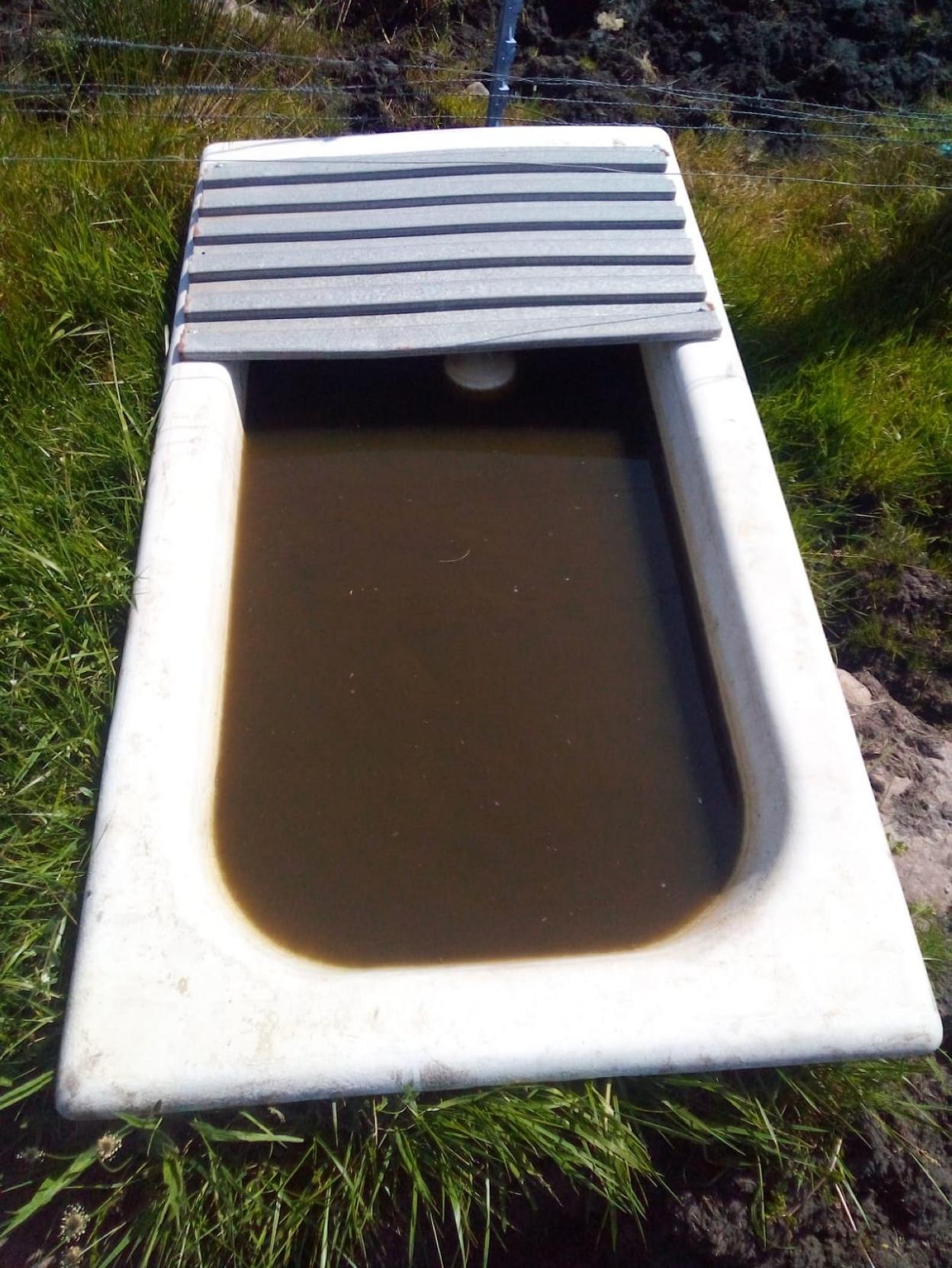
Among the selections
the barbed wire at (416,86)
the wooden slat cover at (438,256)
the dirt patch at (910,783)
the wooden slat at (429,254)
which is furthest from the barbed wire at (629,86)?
the dirt patch at (910,783)

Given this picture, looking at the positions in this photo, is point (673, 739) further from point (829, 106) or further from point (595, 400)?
point (829, 106)

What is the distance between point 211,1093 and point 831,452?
1759 mm

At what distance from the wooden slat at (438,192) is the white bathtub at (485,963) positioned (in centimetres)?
81

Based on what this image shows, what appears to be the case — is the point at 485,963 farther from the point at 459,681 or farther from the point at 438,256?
the point at 438,256

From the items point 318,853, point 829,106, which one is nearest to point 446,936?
point 318,853

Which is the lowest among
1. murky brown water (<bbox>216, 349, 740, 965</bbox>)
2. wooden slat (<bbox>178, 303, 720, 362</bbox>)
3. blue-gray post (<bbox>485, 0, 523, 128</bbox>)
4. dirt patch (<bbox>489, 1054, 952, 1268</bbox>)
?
dirt patch (<bbox>489, 1054, 952, 1268</bbox>)

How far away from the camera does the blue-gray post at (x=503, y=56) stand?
7.09 ft

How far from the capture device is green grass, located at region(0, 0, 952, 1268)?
1261 millimetres

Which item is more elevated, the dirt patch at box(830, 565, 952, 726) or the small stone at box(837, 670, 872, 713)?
the dirt patch at box(830, 565, 952, 726)

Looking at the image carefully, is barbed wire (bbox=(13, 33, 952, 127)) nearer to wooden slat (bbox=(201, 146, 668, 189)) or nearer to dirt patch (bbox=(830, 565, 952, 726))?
wooden slat (bbox=(201, 146, 668, 189))

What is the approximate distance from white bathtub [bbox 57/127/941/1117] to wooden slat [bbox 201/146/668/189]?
2.97 ft

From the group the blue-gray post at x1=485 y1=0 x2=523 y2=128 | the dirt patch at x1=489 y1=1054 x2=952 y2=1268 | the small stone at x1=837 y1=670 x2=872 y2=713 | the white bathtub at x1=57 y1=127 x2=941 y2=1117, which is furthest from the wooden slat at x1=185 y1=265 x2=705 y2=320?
the dirt patch at x1=489 y1=1054 x2=952 y2=1268

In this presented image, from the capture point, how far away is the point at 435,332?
1796mm

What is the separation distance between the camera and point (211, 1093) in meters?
1.15
